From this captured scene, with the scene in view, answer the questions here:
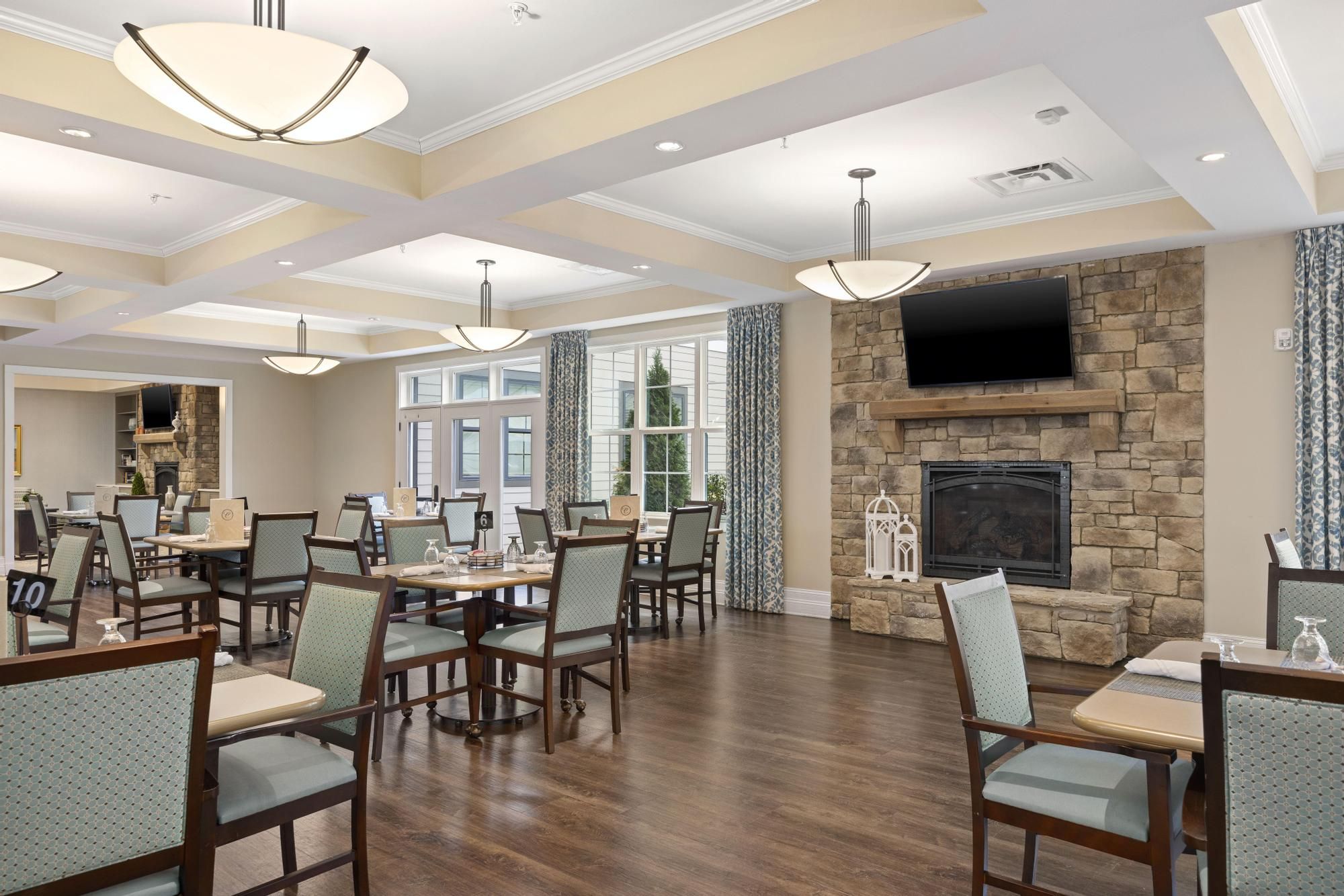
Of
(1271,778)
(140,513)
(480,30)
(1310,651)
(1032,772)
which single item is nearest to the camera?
(1271,778)

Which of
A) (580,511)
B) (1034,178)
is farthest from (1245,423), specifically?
(580,511)

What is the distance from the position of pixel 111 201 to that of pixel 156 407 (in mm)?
8923

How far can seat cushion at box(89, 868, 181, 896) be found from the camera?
5.74 feet

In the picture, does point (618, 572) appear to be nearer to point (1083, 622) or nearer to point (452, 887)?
point (452, 887)

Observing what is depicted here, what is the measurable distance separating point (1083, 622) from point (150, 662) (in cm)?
553

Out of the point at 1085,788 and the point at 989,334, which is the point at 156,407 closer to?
the point at 989,334

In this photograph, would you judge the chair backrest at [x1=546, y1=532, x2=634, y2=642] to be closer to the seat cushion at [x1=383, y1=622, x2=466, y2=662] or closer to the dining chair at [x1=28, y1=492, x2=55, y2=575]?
the seat cushion at [x1=383, y1=622, x2=466, y2=662]

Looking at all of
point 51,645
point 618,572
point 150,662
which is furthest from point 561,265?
point 150,662

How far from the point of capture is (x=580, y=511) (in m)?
7.73

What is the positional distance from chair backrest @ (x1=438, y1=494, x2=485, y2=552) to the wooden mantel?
3.51 m

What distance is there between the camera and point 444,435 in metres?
11.1

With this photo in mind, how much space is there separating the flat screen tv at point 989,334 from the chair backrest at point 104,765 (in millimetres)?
A: 5801

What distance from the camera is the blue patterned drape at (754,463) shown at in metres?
7.80

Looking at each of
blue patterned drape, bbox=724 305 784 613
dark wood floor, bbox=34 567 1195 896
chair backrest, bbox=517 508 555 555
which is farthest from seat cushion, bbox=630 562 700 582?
dark wood floor, bbox=34 567 1195 896
